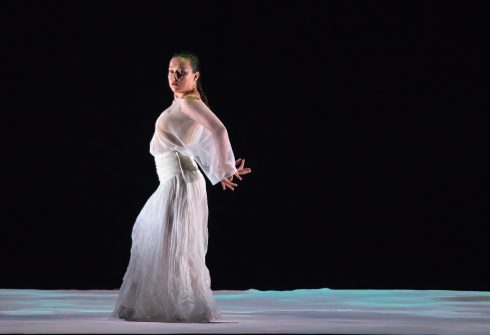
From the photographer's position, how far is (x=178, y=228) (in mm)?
4051

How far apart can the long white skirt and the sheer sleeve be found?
0.07 metres

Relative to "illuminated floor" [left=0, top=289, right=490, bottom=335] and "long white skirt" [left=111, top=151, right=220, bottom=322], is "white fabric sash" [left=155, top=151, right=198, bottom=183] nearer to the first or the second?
"long white skirt" [left=111, top=151, right=220, bottom=322]

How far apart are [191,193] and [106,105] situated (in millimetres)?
2202

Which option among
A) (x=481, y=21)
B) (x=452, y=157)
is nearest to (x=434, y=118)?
(x=452, y=157)

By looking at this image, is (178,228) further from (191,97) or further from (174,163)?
(191,97)

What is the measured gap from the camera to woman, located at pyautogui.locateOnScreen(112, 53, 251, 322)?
396cm

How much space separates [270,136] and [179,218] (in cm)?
225

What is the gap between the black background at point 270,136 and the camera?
616cm

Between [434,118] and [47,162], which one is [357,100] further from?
[47,162]

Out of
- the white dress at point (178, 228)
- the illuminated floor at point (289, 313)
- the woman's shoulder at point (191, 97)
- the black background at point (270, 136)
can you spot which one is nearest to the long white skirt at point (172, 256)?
the white dress at point (178, 228)

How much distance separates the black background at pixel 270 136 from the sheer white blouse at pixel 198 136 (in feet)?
6.94

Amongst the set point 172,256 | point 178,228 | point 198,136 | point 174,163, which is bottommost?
point 172,256

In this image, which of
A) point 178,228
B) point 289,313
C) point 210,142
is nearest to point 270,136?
point 289,313

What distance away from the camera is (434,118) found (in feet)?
20.9
